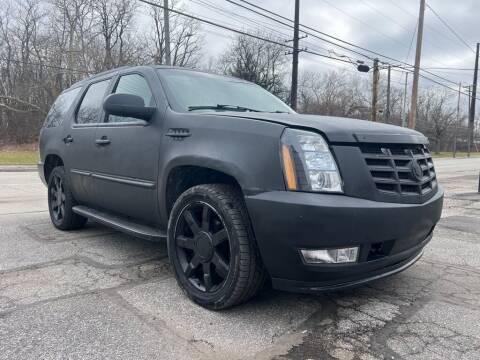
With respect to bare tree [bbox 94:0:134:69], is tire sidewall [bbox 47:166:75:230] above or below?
below

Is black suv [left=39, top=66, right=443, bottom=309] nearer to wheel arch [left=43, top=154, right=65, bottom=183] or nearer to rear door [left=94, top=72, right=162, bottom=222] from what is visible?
rear door [left=94, top=72, right=162, bottom=222]

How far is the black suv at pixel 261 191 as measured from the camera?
240 centimetres

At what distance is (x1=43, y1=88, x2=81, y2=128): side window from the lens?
5102 mm

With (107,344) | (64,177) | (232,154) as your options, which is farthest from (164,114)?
(64,177)

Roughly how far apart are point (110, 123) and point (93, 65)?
3034 centimetres

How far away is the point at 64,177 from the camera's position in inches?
191

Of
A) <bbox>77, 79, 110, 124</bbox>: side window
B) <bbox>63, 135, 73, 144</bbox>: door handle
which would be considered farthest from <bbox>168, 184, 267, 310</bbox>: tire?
<bbox>63, 135, 73, 144</bbox>: door handle

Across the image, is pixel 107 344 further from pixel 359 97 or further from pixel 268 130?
pixel 359 97

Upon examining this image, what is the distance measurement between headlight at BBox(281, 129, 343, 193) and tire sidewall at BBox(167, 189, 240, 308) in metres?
0.51

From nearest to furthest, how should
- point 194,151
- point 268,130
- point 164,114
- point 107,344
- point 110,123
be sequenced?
point 107,344
point 268,130
point 194,151
point 164,114
point 110,123

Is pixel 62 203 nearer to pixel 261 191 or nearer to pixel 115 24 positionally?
pixel 261 191

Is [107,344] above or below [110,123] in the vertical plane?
below

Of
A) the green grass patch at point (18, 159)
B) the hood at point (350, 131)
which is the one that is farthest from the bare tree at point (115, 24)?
the hood at point (350, 131)

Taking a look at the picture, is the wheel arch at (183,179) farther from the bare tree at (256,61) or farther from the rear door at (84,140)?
the bare tree at (256,61)
